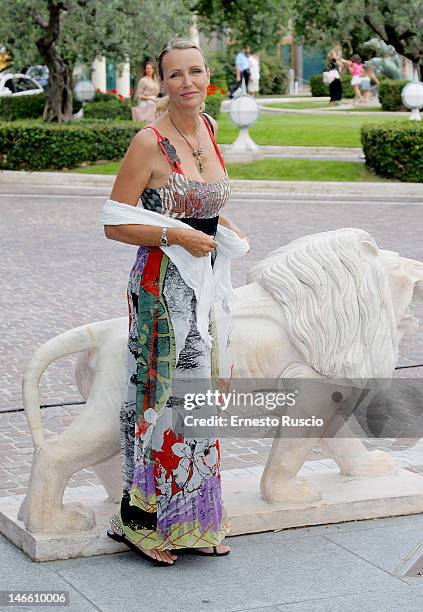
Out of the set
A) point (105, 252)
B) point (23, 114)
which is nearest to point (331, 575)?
point (105, 252)

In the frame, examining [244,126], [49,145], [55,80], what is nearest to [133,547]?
[49,145]

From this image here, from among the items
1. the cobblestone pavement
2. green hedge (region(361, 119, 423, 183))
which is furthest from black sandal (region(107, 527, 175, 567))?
green hedge (region(361, 119, 423, 183))

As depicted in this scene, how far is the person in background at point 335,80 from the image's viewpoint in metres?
41.4

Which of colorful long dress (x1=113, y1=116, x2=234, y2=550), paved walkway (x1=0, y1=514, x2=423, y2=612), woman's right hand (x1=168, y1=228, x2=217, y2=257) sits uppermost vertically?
woman's right hand (x1=168, y1=228, x2=217, y2=257)

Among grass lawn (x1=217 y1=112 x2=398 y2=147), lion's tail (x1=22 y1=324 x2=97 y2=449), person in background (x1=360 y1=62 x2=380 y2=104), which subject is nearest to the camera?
lion's tail (x1=22 y1=324 x2=97 y2=449)

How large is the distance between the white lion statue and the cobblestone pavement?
1.35 m

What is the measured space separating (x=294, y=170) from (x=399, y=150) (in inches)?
79.4

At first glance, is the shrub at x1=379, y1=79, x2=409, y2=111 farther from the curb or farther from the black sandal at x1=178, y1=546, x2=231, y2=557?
the black sandal at x1=178, y1=546, x2=231, y2=557

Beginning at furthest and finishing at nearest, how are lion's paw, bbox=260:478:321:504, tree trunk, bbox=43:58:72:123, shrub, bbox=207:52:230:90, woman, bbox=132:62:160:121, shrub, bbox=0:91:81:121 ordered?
shrub, bbox=207:52:230:90
shrub, bbox=0:91:81:121
woman, bbox=132:62:160:121
tree trunk, bbox=43:58:72:123
lion's paw, bbox=260:478:321:504

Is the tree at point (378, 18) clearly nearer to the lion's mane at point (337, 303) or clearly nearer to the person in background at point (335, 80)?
the person in background at point (335, 80)

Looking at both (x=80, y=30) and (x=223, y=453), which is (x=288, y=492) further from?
(x=80, y=30)

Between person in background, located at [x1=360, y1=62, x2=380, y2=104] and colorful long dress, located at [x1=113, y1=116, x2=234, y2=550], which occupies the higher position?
colorful long dress, located at [x1=113, y1=116, x2=234, y2=550]

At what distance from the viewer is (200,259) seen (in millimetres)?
4730

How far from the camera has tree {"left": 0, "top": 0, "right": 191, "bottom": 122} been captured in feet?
79.3
